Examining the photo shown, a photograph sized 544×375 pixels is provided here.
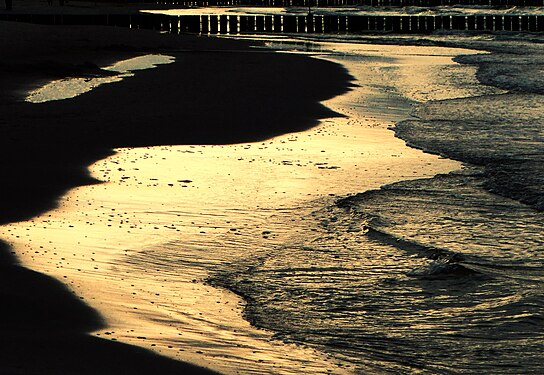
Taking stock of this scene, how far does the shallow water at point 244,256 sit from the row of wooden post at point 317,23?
38.1 m

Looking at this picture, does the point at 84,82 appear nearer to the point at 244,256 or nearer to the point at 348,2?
the point at 244,256

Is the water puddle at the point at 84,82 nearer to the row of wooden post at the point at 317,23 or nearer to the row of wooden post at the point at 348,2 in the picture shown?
the row of wooden post at the point at 317,23

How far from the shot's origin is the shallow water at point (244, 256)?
6031 millimetres

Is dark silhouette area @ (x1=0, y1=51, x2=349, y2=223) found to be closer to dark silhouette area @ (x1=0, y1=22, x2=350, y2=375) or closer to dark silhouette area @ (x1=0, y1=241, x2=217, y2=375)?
dark silhouette area @ (x1=0, y1=22, x2=350, y2=375)

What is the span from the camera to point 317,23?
211 ft

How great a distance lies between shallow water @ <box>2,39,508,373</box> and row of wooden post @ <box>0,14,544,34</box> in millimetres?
38075

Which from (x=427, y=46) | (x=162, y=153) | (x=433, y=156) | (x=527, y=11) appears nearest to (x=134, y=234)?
(x=162, y=153)

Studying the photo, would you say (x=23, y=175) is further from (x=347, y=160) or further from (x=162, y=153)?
(x=347, y=160)

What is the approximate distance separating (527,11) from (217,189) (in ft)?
223

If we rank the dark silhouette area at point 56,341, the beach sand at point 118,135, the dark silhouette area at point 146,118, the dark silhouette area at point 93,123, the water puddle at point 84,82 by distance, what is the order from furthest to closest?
the water puddle at point 84,82
the dark silhouette area at point 146,118
the beach sand at point 118,135
the dark silhouette area at point 93,123
the dark silhouette area at point 56,341

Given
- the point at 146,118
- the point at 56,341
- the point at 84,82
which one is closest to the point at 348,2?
the point at 84,82

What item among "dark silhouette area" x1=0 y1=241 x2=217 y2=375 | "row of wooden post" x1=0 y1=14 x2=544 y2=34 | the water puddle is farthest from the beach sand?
"row of wooden post" x1=0 y1=14 x2=544 y2=34

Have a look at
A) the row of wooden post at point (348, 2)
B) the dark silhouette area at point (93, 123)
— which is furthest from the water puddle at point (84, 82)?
the row of wooden post at point (348, 2)

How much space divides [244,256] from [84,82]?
48.5 ft
